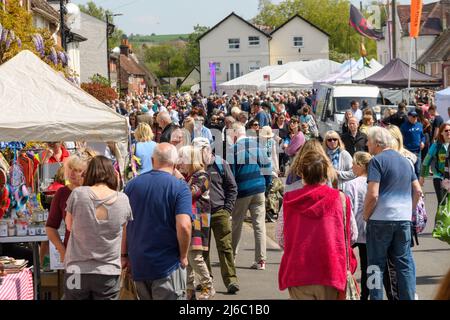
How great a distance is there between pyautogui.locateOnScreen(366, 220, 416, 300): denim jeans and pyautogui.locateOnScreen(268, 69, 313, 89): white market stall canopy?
41.1 meters

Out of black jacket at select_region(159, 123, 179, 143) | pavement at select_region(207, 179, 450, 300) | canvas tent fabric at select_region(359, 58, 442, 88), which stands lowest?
pavement at select_region(207, 179, 450, 300)

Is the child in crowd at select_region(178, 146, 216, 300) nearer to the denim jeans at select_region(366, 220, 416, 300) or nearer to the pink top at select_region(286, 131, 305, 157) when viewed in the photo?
the denim jeans at select_region(366, 220, 416, 300)

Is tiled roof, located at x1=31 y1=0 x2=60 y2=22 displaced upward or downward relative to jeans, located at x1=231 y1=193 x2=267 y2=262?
upward

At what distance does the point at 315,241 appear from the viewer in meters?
7.00

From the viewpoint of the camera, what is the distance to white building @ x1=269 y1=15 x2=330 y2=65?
112 meters

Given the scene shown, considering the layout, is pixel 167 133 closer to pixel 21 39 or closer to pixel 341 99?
pixel 21 39

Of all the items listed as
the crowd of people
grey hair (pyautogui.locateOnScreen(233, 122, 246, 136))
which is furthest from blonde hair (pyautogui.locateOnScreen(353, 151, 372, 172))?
grey hair (pyautogui.locateOnScreen(233, 122, 246, 136))

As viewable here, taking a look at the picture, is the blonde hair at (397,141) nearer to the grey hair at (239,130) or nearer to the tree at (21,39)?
the grey hair at (239,130)

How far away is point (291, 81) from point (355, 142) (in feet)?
112

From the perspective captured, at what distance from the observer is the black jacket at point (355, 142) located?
54.4 ft

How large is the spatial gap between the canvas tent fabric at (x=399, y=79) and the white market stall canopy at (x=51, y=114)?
24.8 metres

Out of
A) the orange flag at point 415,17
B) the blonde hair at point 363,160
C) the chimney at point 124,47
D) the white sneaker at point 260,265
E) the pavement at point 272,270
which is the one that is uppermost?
the chimney at point 124,47

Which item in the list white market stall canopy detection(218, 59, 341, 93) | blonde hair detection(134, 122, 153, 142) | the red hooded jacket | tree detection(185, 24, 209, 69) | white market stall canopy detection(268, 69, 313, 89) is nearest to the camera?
the red hooded jacket

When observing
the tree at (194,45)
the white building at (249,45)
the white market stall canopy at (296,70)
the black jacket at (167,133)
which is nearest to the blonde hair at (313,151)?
the black jacket at (167,133)
